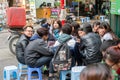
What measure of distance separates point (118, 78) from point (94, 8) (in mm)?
16812

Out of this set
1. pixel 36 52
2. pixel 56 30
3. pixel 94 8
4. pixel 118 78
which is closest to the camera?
pixel 118 78

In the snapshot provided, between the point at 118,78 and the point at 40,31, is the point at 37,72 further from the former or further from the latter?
the point at 118,78

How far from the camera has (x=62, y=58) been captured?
5.15 m

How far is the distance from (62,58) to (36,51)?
0.55m

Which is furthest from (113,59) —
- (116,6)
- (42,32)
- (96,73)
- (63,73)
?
(116,6)

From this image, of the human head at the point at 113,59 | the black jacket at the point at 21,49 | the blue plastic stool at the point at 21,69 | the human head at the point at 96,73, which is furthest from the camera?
the blue plastic stool at the point at 21,69

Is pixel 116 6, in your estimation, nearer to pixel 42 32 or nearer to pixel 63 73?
pixel 42 32

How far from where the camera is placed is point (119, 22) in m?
8.04

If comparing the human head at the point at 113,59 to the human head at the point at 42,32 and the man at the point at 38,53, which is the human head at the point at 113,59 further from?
the human head at the point at 42,32

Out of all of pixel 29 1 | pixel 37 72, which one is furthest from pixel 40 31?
pixel 29 1

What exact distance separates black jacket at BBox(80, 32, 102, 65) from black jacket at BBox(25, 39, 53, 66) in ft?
2.11

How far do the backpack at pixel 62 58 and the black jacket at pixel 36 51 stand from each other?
29 cm

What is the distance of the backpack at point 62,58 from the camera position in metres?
5.15

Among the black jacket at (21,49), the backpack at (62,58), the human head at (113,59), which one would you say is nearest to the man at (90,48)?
the backpack at (62,58)
